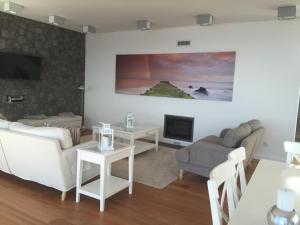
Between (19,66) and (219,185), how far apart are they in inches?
209

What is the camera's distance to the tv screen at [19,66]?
5.22 m

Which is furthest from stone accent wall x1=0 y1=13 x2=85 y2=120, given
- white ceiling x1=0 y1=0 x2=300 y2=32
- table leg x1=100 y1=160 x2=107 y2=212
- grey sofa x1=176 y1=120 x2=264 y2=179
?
grey sofa x1=176 y1=120 x2=264 y2=179

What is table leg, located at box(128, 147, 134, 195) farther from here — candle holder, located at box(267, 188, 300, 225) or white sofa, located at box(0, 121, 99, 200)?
candle holder, located at box(267, 188, 300, 225)

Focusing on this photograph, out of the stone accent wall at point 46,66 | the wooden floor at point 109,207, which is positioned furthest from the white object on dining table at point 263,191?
the stone accent wall at point 46,66

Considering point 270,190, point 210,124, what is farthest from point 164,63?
point 270,190

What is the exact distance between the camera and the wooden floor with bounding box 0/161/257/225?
2609 mm

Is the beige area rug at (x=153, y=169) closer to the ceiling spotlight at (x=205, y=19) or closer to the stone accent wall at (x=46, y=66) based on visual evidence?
the ceiling spotlight at (x=205, y=19)

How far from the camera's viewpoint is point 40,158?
2910mm

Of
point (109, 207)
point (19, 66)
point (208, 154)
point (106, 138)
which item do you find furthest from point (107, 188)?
point (19, 66)

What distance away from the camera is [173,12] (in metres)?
4.55

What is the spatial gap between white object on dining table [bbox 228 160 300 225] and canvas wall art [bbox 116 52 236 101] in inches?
136

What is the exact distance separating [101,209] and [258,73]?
3799mm

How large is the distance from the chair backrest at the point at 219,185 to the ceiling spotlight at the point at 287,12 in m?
3.34

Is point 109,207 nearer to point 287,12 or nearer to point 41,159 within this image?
point 41,159
